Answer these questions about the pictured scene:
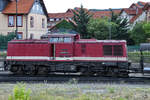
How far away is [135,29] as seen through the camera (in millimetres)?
51562

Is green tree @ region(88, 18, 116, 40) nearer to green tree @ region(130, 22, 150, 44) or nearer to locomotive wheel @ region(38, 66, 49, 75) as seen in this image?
green tree @ region(130, 22, 150, 44)

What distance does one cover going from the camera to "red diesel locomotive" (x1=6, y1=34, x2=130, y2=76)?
2145 cm

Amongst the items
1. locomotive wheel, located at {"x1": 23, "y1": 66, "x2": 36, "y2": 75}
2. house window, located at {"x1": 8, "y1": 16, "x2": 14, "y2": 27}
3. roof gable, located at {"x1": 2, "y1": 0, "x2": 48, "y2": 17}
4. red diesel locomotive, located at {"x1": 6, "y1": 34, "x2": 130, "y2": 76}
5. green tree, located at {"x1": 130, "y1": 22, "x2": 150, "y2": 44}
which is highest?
roof gable, located at {"x1": 2, "y1": 0, "x2": 48, "y2": 17}

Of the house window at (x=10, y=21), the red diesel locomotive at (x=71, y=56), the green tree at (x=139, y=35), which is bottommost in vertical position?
the red diesel locomotive at (x=71, y=56)

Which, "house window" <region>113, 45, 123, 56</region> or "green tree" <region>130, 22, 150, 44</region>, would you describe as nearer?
"house window" <region>113, 45, 123, 56</region>

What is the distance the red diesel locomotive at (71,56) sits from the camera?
845 inches

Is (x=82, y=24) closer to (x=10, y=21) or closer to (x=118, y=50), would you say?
(x=10, y=21)

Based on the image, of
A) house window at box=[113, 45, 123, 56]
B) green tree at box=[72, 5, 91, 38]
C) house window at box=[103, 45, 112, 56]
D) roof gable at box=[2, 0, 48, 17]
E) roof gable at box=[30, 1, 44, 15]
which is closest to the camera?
house window at box=[113, 45, 123, 56]

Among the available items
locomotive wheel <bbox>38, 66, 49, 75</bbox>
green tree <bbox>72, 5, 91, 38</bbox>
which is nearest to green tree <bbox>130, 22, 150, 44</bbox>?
green tree <bbox>72, 5, 91, 38</bbox>

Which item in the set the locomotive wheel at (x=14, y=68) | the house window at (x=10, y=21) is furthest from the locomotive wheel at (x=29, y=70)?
the house window at (x=10, y=21)

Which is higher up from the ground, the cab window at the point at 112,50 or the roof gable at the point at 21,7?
the roof gable at the point at 21,7

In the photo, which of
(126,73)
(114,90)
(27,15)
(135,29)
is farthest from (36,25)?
(114,90)

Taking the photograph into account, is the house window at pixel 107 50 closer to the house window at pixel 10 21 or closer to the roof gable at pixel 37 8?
the roof gable at pixel 37 8

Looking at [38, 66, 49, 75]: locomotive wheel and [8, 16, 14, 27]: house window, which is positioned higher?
[8, 16, 14, 27]: house window
